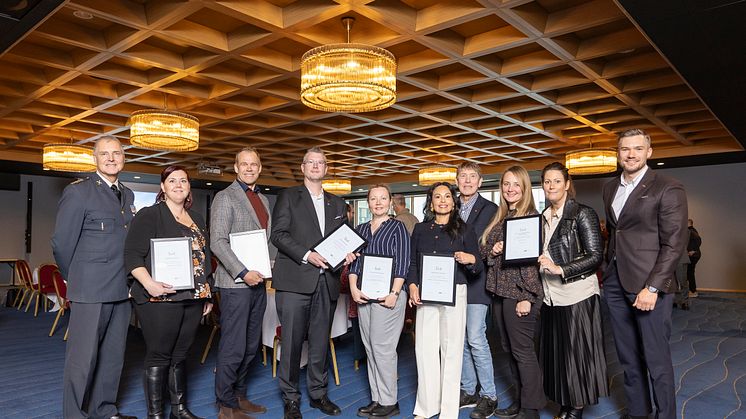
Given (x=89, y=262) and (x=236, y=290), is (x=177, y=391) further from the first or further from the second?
(x=89, y=262)

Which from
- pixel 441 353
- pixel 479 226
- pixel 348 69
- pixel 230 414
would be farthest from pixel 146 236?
pixel 348 69

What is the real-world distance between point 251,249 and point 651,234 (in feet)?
7.61

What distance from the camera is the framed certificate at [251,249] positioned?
2.93 m

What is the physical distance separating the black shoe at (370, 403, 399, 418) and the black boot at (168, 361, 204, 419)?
114 centimetres

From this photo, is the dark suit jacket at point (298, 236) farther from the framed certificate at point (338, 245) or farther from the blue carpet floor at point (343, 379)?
the blue carpet floor at point (343, 379)

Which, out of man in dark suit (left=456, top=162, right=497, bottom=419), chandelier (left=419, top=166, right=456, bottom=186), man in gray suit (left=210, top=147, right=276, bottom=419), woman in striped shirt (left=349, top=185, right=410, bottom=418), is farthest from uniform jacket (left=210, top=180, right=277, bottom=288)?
chandelier (left=419, top=166, right=456, bottom=186)

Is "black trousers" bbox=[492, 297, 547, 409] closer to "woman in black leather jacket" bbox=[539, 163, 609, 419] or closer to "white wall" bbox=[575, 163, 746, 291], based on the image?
"woman in black leather jacket" bbox=[539, 163, 609, 419]

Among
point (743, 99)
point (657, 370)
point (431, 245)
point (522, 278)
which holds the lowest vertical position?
point (657, 370)

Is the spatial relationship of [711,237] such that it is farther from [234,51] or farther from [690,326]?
[234,51]

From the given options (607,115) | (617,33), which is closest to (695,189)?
(607,115)

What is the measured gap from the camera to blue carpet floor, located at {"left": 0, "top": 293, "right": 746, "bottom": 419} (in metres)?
3.31

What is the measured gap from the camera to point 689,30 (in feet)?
12.5

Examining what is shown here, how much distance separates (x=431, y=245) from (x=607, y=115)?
6123 millimetres

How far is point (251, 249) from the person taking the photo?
2.94 m
